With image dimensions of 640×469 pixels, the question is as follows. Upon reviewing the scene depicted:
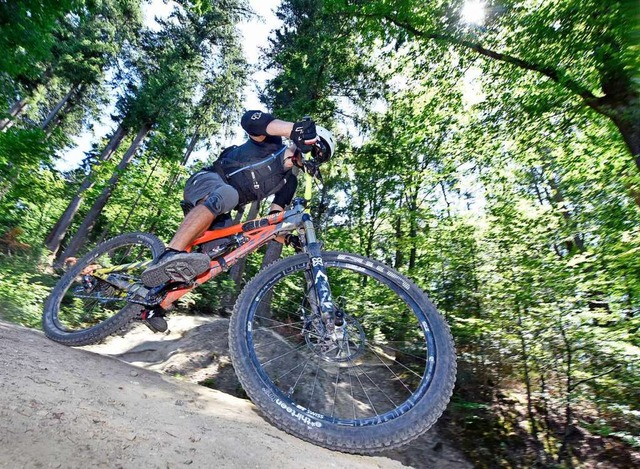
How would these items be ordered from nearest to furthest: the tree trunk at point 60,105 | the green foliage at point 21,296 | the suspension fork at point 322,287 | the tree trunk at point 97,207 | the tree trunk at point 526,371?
the suspension fork at point 322,287 → the tree trunk at point 526,371 → the green foliage at point 21,296 → the tree trunk at point 97,207 → the tree trunk at point 60,105

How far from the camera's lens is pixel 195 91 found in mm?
17984

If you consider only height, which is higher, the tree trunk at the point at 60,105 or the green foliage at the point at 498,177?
the tree trunk at the point at 60,105

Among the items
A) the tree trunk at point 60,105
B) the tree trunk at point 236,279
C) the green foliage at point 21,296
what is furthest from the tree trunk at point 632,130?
the tree trunk at point 60,105

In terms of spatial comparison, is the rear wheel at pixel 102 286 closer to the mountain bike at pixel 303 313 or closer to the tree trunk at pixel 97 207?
the mountain bike at pixel 303 313

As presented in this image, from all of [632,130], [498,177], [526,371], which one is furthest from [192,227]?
[498,177]

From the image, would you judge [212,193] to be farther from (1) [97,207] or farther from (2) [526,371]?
(1) [97,207]

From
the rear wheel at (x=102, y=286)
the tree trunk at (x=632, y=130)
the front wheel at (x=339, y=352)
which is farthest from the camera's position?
the tree trunk at (x=632, y=130)

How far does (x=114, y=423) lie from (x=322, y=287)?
4.61 ft

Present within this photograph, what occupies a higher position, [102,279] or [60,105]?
[60,105]

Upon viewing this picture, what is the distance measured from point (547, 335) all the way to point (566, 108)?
4081mm

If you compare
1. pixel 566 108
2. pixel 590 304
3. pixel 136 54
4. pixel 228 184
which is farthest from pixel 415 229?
pixel 136 54

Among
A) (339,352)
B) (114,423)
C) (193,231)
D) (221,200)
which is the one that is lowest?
(114,423)

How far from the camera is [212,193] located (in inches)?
118

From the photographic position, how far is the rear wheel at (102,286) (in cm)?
342
